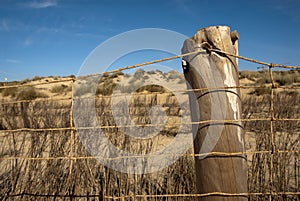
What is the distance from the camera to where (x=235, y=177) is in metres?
1.23

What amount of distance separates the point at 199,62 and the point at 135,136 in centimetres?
130

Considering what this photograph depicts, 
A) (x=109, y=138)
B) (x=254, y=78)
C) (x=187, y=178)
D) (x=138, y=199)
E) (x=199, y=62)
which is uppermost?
(x=254, y=78)

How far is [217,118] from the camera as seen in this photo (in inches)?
49.4

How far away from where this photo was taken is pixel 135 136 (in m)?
2.41

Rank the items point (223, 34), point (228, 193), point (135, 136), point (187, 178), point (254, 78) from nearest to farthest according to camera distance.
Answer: point (228, 193) < point (223, 34) < point (187, 178) < point (135, 136) < point (254, 78)

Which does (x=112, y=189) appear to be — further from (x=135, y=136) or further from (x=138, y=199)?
(x=135, y=136)

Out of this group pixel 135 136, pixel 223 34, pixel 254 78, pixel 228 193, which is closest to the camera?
pixel 228 193

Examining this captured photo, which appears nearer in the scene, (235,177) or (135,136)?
(235,177)

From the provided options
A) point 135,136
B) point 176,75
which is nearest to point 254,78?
point 176,75

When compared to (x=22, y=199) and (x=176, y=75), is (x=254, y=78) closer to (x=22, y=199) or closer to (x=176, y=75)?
(x=176, y=75)

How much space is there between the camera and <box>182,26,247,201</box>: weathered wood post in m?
1.24

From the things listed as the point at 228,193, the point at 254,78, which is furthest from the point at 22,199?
the point at 254,78

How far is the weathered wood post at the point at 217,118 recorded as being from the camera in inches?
48.6

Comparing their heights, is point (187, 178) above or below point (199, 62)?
below
